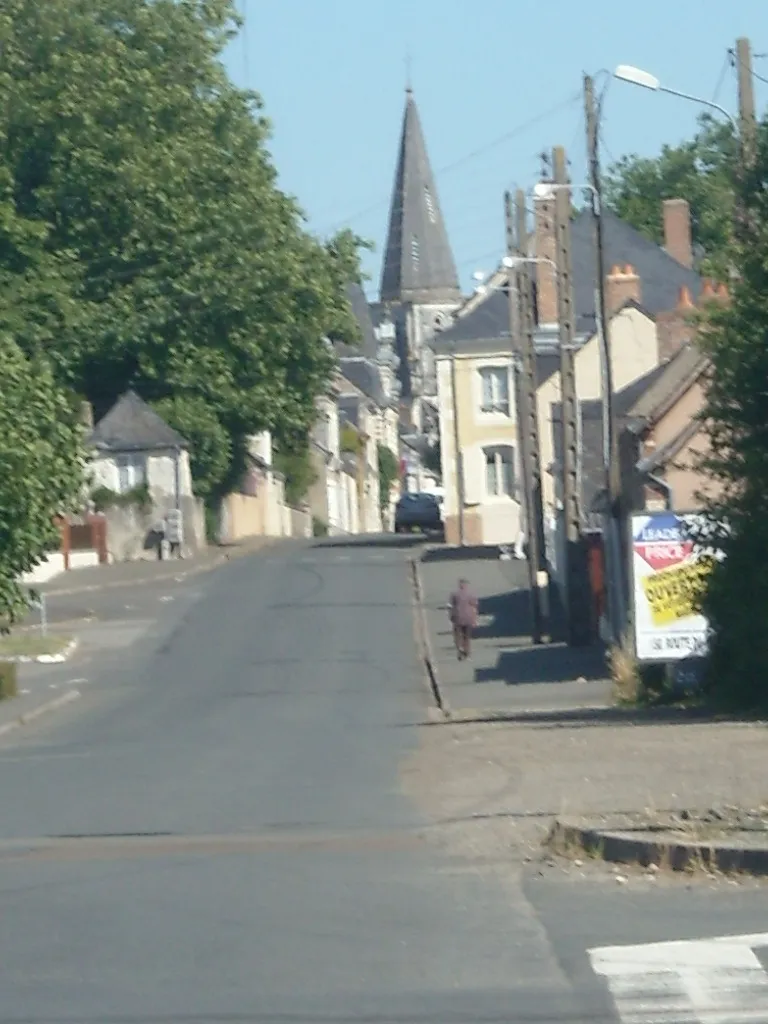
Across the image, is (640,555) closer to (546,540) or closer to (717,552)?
(717,552)

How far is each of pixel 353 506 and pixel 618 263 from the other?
40.3 metres

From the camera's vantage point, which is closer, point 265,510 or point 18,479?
point 18,479

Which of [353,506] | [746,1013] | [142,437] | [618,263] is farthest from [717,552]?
[353,506]

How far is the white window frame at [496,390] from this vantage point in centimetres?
6788

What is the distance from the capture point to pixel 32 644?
39.5 metres

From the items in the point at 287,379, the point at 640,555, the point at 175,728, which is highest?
the point at 287,379

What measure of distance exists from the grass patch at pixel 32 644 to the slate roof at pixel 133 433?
16.7 metres

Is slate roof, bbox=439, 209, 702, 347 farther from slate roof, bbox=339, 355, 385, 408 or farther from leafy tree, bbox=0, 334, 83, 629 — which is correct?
slate roof, bbox=339, 355, 385, 408

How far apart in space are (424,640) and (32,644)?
7.97 meters

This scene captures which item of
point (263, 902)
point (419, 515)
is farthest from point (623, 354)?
point (263, 902)

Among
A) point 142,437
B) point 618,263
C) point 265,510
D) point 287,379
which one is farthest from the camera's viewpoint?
point 265,510

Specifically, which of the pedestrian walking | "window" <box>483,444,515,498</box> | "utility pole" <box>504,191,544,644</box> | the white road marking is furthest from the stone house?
the white road marking

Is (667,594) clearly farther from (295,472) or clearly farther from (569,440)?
(295,472)

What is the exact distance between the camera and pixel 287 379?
6172 cm
